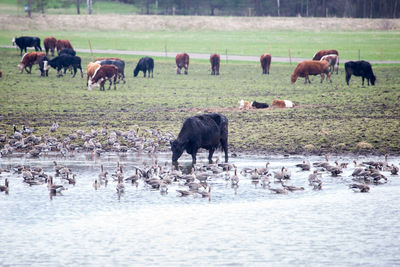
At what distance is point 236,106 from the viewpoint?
31.4 m

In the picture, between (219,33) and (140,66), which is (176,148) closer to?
(140,66)

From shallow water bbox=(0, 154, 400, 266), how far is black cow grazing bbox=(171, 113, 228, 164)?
152 cm

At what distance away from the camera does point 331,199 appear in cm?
1661

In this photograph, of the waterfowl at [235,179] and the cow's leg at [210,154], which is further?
the cow's leg at [210,154]

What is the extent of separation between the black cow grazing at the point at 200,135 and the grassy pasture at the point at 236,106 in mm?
2004

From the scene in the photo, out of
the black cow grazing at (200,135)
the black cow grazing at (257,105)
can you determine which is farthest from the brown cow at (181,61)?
the black cow grazing at (200,135)

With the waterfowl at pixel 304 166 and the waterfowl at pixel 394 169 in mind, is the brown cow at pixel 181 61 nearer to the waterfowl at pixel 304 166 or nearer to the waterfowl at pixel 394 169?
the waterfowl at pixel 304 166

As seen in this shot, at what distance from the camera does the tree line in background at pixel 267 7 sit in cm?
9738

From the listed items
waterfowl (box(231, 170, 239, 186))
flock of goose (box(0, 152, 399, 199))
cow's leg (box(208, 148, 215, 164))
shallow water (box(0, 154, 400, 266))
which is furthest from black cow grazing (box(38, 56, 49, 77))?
waterfowl (box(231, 170, 239, 186))

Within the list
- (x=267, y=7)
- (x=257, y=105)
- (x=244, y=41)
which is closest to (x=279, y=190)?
(x=257, y=105)

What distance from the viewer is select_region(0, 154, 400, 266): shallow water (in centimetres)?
1251

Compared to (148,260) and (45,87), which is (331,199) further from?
(45,87)

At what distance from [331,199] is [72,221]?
21.1 ft

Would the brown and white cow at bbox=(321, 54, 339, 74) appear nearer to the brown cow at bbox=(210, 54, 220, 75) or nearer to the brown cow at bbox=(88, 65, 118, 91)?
the brown cow at bbox=(210, 54, 220, 75)
